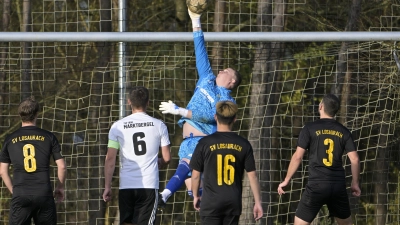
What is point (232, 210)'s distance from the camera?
7582 mm

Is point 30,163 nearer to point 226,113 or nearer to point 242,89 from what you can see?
point 226,113

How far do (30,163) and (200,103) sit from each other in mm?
1975

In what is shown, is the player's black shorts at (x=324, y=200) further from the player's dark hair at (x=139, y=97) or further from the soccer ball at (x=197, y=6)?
the soccer ball at (x=197, y=6)

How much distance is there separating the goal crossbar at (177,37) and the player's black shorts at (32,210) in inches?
98.4

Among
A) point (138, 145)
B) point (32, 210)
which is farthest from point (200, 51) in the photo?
point (32, 210)

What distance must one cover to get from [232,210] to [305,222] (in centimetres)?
185

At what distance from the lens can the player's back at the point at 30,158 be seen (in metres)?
8.19

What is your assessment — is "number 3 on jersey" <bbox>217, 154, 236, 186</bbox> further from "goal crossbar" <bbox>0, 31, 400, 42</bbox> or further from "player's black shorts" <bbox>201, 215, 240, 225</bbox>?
"goal crossbar" <bbox>0, 31, 400, 42</bbox>

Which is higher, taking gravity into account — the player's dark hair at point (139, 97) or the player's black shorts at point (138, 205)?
the player's dark hair at point (139, 97)

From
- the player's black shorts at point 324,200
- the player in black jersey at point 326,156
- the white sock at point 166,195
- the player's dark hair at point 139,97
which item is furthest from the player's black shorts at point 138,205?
the player's black shorts at point 324,200

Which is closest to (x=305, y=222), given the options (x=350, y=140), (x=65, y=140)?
(x=350, y=140)

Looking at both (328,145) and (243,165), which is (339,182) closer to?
(328,145)

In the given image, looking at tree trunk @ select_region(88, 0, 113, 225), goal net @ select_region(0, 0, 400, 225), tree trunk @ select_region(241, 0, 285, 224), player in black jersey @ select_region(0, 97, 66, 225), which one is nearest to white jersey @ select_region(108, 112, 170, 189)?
player in black jersey @ select_region(0, 97, 66, 225)

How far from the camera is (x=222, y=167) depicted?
7.53 meters
